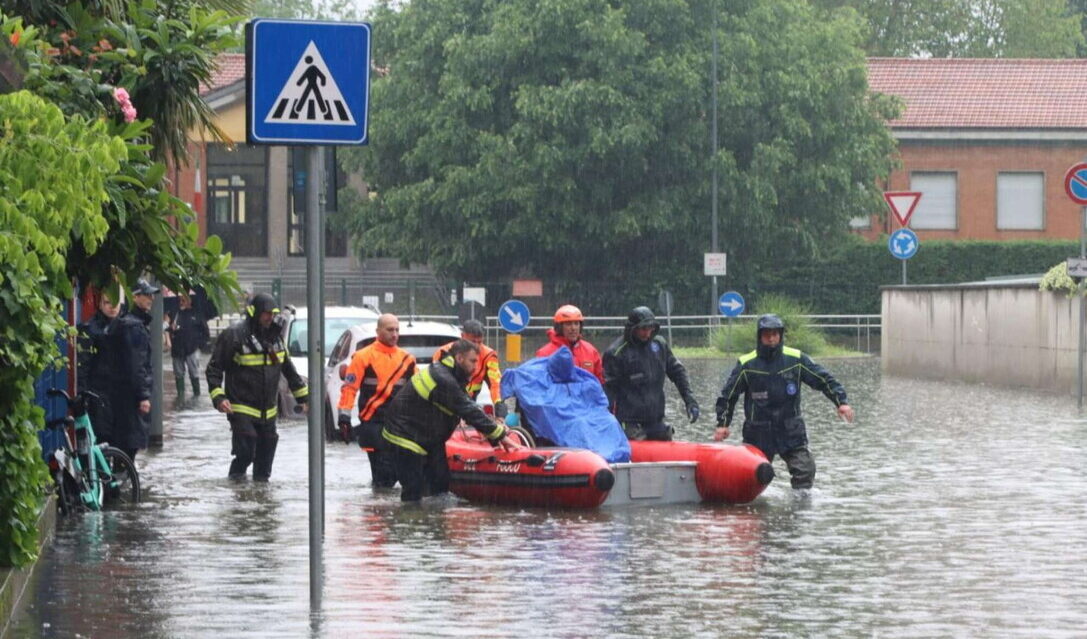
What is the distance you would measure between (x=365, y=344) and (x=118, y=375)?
257 inches

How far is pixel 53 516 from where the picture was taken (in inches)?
551

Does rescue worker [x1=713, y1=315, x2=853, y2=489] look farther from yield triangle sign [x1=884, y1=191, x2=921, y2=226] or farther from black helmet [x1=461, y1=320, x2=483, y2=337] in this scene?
yield triangle sign [x1=884, y1=191, x2=921, y2=226]

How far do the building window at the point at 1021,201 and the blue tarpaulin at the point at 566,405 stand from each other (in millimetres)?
50855

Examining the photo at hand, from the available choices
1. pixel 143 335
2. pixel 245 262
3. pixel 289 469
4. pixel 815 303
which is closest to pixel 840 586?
pixel 143 335

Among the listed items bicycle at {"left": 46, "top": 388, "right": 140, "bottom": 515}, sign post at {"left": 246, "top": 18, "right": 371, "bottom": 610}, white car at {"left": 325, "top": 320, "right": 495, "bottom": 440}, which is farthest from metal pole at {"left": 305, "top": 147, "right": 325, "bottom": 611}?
white car at {"left": 325, "top": 320, "right": 495, "bottom": 440}

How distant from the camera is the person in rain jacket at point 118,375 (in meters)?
17.3

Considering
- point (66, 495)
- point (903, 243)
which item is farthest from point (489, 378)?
point (903, 243)

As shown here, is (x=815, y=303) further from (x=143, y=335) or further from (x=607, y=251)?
(x=143, y=335)

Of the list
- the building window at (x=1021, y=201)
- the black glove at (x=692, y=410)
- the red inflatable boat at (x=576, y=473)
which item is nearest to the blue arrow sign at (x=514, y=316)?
the black glove at (x=692, y=410)

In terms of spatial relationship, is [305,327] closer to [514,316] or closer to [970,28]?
[514,316]

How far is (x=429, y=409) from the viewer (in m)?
16.8

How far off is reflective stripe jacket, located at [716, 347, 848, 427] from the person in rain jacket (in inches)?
176

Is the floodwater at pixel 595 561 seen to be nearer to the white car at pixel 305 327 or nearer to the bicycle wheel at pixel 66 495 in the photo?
the bicycle wheel at pixel 66 495

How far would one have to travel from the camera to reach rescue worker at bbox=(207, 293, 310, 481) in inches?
716
